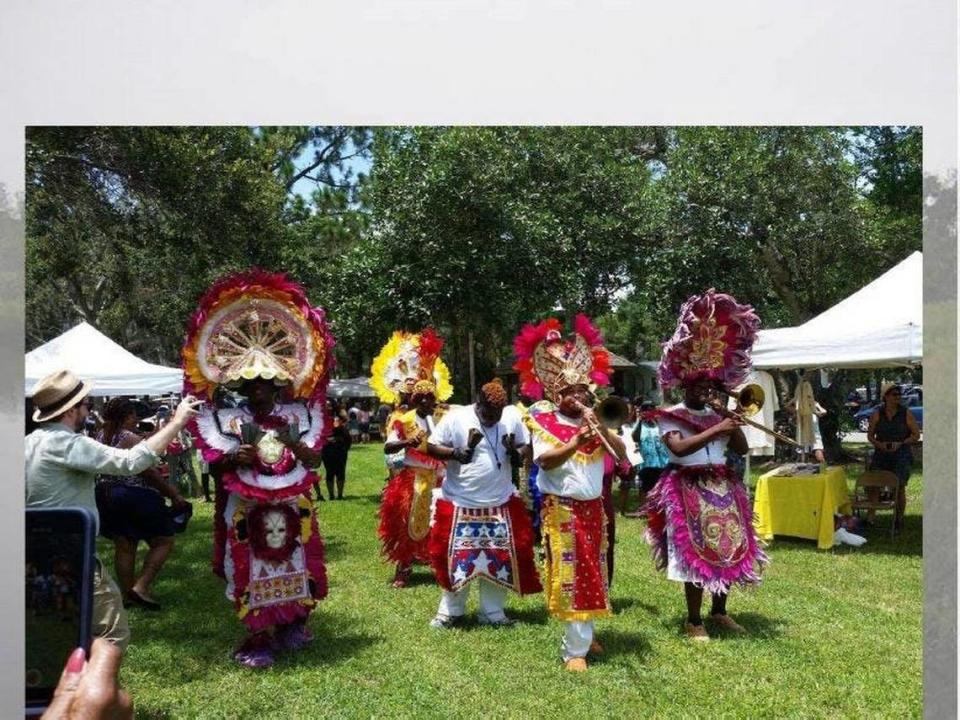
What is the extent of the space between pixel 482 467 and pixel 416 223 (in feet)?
13.0

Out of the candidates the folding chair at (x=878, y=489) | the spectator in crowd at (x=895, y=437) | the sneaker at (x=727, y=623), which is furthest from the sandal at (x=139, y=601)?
the spectator in crowd at (x=895, y=437)

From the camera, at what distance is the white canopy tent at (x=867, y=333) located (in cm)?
777

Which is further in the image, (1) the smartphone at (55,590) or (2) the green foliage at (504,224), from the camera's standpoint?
(2) the green foliage at (504,224)

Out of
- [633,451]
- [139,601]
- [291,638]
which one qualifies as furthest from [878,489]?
[139,601]

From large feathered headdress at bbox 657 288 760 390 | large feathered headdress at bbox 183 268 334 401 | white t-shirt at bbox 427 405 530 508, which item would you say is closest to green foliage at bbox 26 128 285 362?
large feathered headdress at bbox 183 268 334 401

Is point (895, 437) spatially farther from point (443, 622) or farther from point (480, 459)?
point (443, 622)

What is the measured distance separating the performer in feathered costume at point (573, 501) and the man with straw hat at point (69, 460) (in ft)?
6.64

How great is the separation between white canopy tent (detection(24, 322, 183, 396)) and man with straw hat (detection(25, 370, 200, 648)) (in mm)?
6198

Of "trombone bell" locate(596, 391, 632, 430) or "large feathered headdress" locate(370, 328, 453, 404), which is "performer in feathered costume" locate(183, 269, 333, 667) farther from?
"large feathered headdress" locate(370, 328, 453, 404)

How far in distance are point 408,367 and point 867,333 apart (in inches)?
161

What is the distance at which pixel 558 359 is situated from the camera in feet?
17.0

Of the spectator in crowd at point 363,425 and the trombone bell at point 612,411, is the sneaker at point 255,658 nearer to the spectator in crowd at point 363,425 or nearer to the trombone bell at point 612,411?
the trombone bell at point 612,411

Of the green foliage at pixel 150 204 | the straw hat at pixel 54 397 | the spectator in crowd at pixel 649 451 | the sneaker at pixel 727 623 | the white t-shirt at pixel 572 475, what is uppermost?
the green foliage at pixel 150 204

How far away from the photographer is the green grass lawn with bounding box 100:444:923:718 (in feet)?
15.1
